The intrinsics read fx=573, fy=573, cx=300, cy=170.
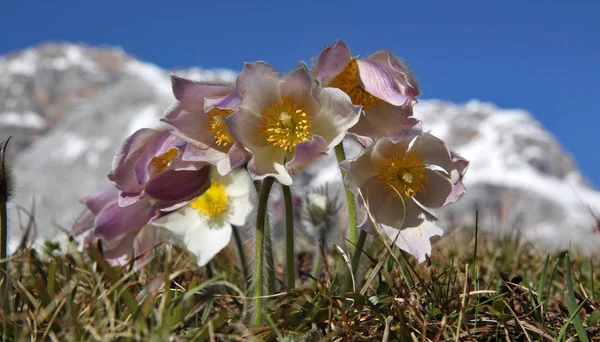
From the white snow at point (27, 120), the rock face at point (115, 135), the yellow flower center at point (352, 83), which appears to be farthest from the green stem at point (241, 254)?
the white snow at point (27, 120)

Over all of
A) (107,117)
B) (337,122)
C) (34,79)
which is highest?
(34,79)

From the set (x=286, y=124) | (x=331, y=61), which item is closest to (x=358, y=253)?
(x=286, y=124)

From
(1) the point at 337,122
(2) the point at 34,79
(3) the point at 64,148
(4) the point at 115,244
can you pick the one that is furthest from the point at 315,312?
(2) the point at 34,79

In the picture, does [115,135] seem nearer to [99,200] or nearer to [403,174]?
[99,200]

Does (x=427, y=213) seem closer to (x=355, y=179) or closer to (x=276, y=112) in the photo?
(x=355, y=179)

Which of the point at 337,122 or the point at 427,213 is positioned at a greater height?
the point at 337,122

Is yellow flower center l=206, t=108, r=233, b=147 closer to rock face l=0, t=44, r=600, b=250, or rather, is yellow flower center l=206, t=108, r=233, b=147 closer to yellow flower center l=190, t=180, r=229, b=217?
yellow flower center l=190, t=180, r=229, b=217

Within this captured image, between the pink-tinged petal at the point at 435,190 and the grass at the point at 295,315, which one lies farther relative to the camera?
the pink-tinged petal at the point at 435,190

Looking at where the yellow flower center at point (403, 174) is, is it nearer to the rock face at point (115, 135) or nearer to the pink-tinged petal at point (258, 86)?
the pink-tinged petal at point (258, 86)
